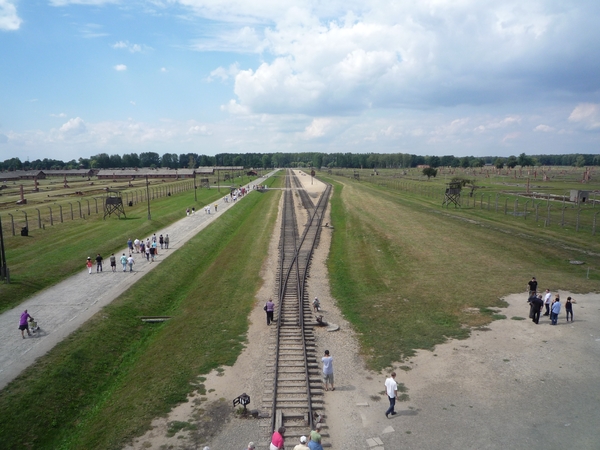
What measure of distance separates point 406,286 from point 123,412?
18.6m

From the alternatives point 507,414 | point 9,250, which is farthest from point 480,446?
point 9,250

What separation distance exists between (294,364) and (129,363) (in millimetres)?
7890

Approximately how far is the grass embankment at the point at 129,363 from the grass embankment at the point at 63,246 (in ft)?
21.2

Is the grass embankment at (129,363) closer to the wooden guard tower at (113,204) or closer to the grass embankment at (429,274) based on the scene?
the grass embankment at (429,274)

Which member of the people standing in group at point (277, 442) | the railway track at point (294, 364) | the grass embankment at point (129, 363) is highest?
the people standing in group at point (277, 442)

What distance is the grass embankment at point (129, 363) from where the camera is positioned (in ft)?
47.4

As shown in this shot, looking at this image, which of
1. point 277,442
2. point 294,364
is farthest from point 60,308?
point 277,442

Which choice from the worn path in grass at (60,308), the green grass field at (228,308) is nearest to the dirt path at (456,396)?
the green grass field at (228,308)

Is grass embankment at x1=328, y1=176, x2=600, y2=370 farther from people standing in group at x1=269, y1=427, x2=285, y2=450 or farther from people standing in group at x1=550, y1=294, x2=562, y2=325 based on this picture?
people standing in group at x1=269, y1=427, x2=285, y2=450

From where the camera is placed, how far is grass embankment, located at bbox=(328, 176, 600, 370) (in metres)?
20.9

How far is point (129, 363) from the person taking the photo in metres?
19.8

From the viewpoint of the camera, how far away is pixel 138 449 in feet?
41.3

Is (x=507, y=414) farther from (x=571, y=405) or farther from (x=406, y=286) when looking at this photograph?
(x=406, y=286)

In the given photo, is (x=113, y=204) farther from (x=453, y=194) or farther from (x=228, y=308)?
(x=453, y=194)
